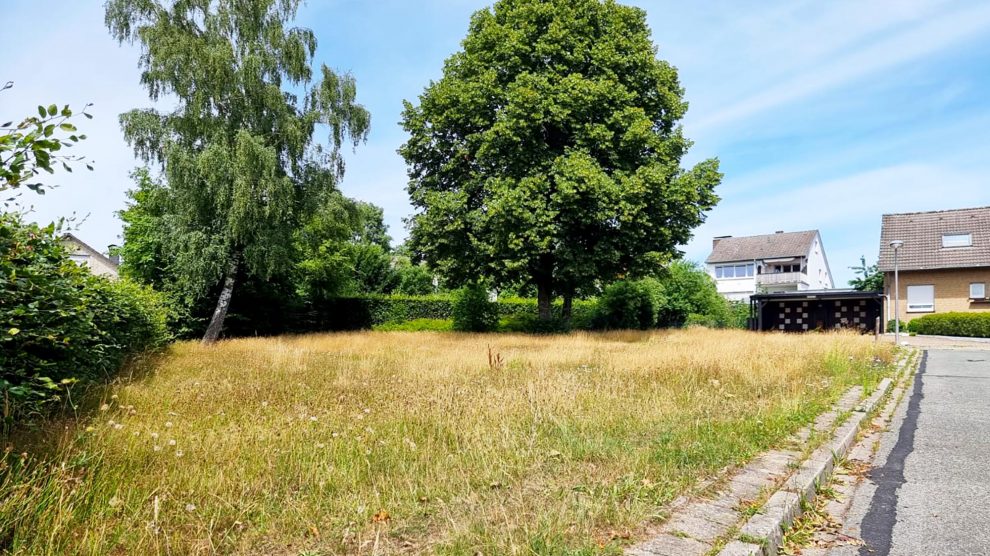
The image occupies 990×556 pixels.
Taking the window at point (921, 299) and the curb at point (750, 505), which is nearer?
the curb at point (750, 505)

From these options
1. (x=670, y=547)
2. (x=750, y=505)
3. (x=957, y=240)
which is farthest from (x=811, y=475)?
(x=957, y=240)

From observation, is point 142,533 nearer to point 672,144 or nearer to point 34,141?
point 34,141

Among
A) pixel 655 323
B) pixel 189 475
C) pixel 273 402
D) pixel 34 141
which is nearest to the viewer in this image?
pixel 34 141

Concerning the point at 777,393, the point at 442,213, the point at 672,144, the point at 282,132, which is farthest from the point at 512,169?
the point at 777,393

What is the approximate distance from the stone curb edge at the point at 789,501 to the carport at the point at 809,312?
2640 cm

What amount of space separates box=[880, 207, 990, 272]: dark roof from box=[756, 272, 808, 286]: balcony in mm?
19597

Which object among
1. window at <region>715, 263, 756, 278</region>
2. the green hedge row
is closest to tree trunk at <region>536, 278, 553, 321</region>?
the green hedge row

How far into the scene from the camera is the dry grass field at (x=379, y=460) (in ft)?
10.2

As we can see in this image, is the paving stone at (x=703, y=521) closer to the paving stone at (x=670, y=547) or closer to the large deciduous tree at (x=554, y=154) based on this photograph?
the paving stone at (x=670, y=547)

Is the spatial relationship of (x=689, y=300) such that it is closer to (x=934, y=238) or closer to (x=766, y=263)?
(x=934, y=238)

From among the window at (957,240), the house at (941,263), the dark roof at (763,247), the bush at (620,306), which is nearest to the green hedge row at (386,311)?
the bush at (620,306)

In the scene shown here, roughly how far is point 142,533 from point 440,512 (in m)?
1.68

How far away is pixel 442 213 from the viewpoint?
758 inches

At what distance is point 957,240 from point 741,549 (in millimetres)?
42254
